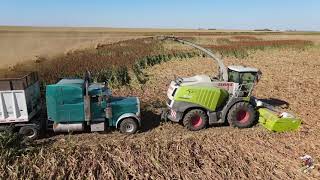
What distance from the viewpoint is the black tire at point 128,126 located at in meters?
12.4

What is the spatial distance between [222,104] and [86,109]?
15.2 ft

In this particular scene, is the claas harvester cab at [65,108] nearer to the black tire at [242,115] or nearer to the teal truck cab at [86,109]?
the teal truck cab at [86,109]

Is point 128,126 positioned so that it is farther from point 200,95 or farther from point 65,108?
point 200,95

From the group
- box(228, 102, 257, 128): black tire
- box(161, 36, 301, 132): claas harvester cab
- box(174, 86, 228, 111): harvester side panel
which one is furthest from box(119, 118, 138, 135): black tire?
box(228, 102, 257, 128): black tire

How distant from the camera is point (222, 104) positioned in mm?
13062

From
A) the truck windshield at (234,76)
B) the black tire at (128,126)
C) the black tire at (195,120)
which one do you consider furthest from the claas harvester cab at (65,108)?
the truck windshield at (234,76)

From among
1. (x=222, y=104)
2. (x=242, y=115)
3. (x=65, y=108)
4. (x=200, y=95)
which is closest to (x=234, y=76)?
(x=222, y=104)

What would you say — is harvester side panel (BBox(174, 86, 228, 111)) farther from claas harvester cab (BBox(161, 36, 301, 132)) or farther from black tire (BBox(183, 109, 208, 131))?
black tire (BBox(183, 109, 208, 131))

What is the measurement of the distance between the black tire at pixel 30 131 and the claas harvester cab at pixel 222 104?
435 centimetres

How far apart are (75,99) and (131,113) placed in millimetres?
Answer: 1890

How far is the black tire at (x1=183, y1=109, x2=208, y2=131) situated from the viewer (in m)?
12.7

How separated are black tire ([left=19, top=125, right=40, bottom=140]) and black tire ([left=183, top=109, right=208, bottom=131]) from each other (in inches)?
188

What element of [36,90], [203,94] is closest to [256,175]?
[203,94]

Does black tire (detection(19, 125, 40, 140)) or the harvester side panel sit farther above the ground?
the harvester side panel
